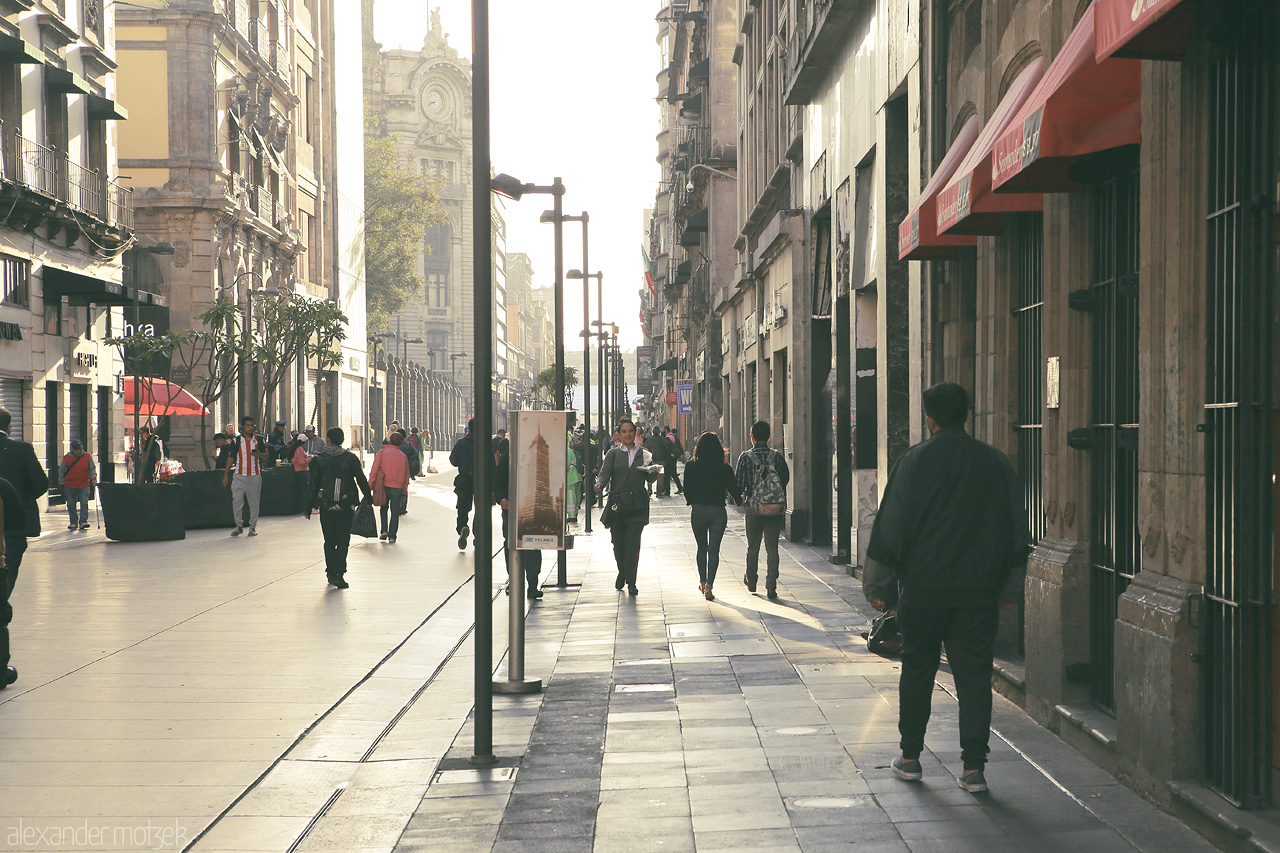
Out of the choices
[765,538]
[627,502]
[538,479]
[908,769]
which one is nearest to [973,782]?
[908,769]

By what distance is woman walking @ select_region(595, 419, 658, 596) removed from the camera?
43.9ft

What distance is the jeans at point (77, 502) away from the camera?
75.6 feet

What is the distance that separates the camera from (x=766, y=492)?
13.3m

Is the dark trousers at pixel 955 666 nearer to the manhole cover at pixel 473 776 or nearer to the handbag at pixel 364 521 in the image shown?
the manhole cover at pixel 473 776

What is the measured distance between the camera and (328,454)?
48.5 ft

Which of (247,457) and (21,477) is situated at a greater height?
(21,477)

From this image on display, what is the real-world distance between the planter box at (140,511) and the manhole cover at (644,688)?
14.3m

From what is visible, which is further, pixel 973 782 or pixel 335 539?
pixel 335 539

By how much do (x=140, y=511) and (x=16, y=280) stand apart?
10880 mm

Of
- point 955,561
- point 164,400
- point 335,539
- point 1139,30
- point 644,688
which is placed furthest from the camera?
point 164,400

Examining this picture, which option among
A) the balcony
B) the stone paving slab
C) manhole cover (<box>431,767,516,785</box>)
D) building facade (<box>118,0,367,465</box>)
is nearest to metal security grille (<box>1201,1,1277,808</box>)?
the stone paving slab

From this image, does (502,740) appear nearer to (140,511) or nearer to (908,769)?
(908,769)

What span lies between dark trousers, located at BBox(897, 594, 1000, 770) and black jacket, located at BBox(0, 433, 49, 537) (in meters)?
7.40

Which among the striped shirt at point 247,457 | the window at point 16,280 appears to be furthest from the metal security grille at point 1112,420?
the window at point 16,280
